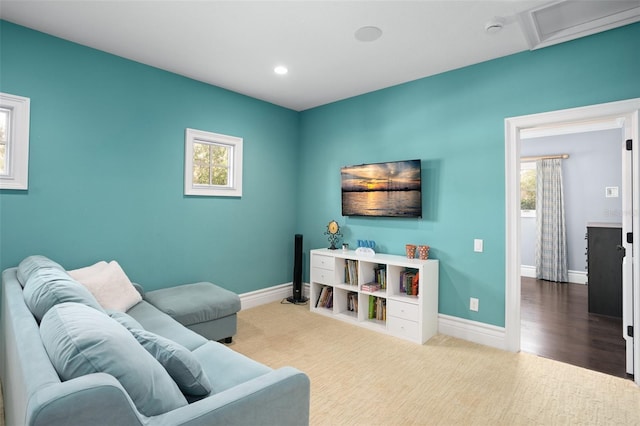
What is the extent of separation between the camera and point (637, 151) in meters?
2.56

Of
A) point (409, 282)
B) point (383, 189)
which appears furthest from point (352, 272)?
point (383, 189)

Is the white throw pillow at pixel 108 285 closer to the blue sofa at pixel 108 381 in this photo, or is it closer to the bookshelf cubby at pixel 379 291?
the blue sofa at pixel 108 381

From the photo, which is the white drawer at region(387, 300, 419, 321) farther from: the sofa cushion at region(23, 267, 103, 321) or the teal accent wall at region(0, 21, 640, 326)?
the sofa cushion at region(23, 267, 103, 321)

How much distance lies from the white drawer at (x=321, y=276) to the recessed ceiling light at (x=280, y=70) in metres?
2.32

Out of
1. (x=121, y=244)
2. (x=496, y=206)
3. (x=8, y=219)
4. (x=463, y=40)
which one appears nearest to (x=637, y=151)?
(x=496, y=206)

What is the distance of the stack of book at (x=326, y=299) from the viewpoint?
4238 mm

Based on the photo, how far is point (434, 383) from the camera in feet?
8.32

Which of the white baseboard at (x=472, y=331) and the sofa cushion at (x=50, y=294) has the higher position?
the sofa cushion at (x=50, y=294)

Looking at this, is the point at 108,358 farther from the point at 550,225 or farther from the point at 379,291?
the point at 550,225

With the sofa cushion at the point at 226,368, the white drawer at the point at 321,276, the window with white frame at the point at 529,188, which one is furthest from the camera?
→ the window with white frame at the point at 529,188

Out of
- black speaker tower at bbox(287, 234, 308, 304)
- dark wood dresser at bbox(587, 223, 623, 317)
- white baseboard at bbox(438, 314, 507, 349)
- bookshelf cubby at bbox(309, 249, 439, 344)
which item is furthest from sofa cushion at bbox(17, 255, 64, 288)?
dark wood dresser at bbox(587, 223, 623, 317)

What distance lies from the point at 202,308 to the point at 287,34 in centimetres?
246

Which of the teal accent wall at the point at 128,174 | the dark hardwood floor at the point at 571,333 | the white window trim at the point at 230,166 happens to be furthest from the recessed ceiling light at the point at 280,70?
the dark hardwood floor at the point at 571,333

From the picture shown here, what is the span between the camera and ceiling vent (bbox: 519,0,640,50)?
2400 millimetres
